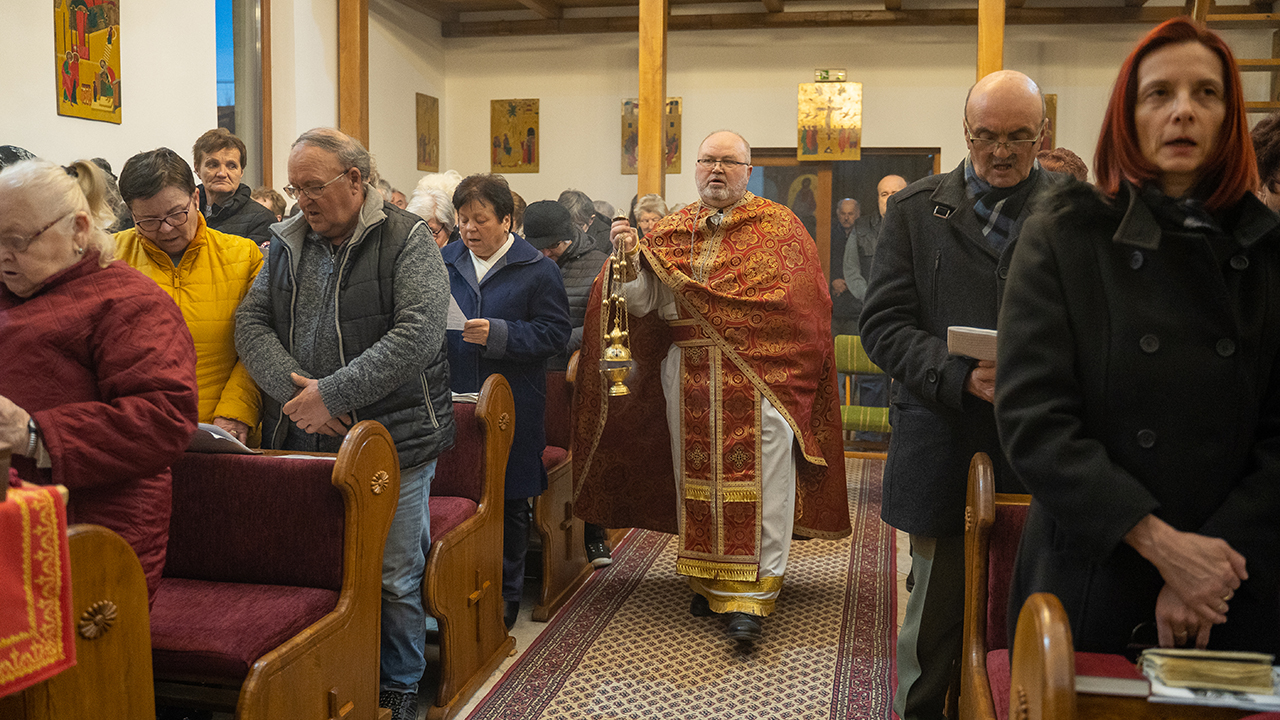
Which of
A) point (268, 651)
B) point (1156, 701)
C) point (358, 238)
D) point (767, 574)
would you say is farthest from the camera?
→ point (767, 574)

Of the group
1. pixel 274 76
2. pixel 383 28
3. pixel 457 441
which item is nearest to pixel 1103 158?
pixel 457 441

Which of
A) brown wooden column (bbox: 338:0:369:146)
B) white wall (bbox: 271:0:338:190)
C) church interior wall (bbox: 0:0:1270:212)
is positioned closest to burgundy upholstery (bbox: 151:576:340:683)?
white wall (bbox: 271:0:338:190)

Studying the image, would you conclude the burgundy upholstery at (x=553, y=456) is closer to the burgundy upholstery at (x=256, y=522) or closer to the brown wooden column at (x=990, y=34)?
the burgundy upholstery at (x=256, y=522)

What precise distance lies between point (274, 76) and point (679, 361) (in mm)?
5012

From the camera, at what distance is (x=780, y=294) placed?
389 cm

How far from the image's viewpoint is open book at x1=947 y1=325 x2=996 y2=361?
2080 mm

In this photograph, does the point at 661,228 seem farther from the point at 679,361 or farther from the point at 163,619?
the point at 163,619

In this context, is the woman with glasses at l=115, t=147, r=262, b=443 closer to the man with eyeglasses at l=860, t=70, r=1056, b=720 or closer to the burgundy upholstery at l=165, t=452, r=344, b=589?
the burgundy upholstery at l=165, t=452, r=344, b=589

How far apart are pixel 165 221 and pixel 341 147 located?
0.52m

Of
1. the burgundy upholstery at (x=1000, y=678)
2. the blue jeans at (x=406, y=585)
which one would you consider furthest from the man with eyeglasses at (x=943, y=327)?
the blue jeans at (x=406, y=585)

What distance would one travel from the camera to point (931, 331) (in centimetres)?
254

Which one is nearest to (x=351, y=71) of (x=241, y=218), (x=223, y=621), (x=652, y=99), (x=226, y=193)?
(x=652, y=99)

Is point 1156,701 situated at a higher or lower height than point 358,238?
lower

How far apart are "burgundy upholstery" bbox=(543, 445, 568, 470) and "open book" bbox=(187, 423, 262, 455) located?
1.76 m
